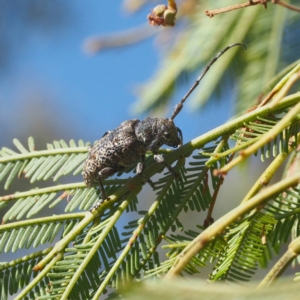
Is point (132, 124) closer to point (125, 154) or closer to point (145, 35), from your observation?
point (125, 154)

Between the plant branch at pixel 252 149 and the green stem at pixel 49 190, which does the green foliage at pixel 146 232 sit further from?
the plant branch at pixel 252 149

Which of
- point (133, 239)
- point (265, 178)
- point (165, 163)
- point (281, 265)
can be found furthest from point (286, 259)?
point (165, 163)

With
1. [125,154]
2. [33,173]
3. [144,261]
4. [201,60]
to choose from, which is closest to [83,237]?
[144,261]

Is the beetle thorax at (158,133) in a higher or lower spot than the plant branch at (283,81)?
higher

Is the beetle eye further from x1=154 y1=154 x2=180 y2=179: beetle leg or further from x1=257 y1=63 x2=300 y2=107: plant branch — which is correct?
x1=257 y1=63 x2=300 y2=107: plant branch

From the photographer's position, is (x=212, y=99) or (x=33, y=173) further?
(x=212, y=99)

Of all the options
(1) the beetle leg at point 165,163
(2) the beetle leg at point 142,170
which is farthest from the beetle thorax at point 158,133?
(1) the beetle leg at point 165,163

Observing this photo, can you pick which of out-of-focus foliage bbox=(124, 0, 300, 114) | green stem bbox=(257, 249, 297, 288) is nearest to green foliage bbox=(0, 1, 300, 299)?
green stem bbox=(257, 249, 297, 288)

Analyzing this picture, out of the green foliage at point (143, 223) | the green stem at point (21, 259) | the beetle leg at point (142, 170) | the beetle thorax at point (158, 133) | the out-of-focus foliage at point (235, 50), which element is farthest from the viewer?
the out-of-focus foliage at point (235, 50)

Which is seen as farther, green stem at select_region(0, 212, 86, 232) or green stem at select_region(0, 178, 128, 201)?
green stem at select_region(0, 178, 128, 201)
